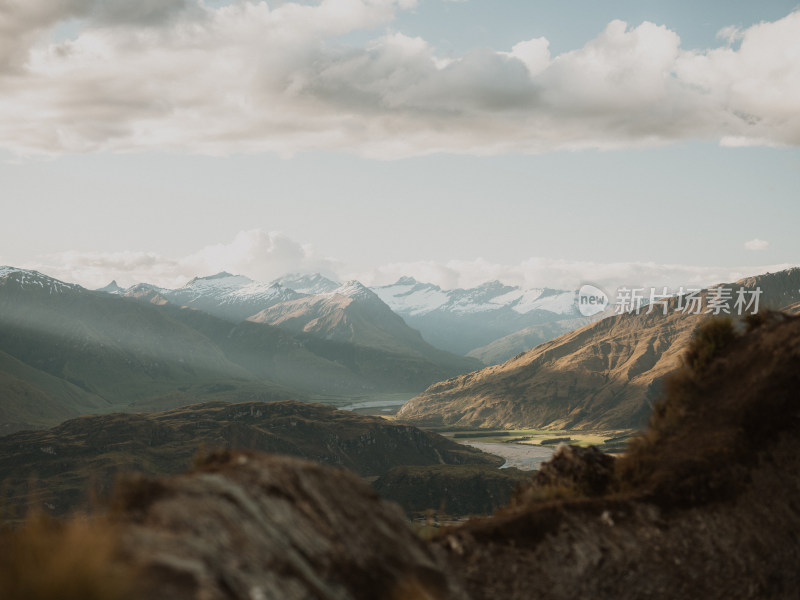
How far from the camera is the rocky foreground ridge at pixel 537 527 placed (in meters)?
8.20

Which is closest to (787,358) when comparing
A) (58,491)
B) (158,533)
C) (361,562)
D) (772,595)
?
(772,595)

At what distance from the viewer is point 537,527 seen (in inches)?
537

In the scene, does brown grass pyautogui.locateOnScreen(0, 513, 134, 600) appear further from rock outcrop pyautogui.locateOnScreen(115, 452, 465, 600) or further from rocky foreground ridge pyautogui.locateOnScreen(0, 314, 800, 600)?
rock outcrop pyautogui.locateOnScreen(115, 452, 465, 600)

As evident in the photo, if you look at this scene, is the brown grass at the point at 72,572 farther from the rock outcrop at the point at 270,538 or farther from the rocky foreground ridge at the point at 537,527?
→ the rock outcrop at the point at 270,538

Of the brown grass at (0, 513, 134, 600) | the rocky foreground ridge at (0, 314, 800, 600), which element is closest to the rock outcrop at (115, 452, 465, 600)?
the rocky foreground ridge at (0, 314, 800, 600)

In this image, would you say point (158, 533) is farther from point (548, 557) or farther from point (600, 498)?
point (600, 498)

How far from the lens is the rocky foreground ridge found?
8.20m

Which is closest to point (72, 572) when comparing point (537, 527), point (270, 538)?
point (270, 538)

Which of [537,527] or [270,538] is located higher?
[270,538]

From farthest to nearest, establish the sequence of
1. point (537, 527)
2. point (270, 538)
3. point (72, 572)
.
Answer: point (537, 527) < point (270, 538) < point (72, 572)

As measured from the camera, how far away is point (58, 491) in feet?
548

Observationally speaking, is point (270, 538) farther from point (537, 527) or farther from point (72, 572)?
point (537, 527)

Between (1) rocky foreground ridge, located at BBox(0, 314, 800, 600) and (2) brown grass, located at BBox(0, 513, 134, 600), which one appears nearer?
(2) brown grass, located at BBox(0, 513, 134, 600)

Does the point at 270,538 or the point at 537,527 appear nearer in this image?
the point at 270,538
